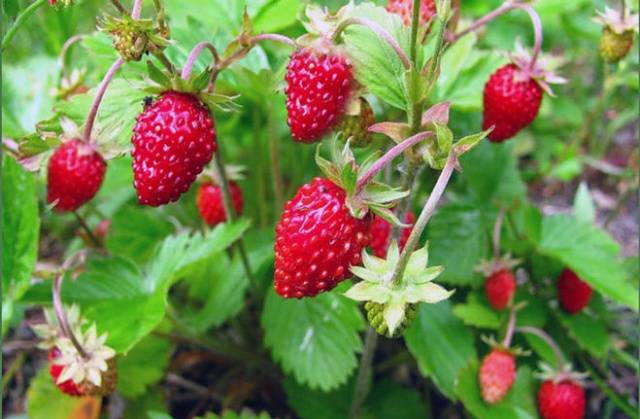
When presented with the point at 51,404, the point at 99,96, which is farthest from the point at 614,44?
the point at 51,404

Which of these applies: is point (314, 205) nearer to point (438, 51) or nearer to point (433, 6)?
point (438, 51)

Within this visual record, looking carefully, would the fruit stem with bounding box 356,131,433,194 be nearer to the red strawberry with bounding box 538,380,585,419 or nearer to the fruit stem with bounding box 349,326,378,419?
the fruit stem with bounding box 349,326,378,419

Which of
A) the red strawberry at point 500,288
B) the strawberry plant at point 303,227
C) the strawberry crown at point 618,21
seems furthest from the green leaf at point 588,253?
the strawberry crown at point 618,21

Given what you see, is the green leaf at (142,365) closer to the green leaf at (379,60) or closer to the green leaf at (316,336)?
the green leaf at (316,336)

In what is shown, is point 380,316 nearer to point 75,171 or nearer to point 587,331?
point 75,171

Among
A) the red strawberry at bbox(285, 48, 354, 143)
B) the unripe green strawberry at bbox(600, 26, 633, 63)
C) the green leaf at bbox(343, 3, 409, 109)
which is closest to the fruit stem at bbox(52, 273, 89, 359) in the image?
the red strawberry at bbox(285, 48, 354, 143)

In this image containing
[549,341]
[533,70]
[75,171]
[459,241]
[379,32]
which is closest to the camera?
[379,32]
